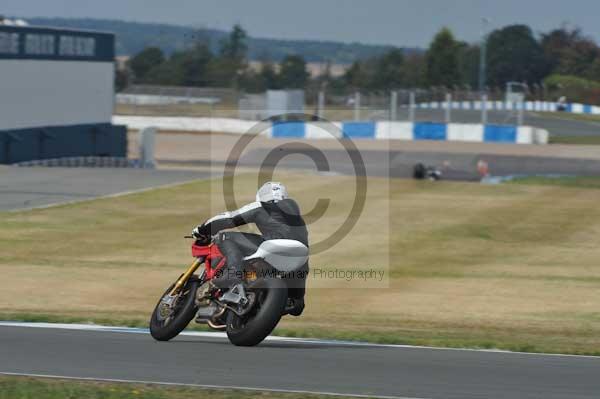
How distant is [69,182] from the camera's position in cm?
2831

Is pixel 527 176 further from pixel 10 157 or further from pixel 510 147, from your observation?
pixel 10 157

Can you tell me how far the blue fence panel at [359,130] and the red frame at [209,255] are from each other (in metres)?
40.1

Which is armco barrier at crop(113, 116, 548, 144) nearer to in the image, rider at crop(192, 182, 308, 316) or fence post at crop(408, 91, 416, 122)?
fence post at crop(408, 91, 416, 122)

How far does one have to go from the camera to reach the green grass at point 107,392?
7382mm

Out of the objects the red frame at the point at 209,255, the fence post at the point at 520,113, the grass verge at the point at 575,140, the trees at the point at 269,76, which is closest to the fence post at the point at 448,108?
the fence post at the point at 520,113

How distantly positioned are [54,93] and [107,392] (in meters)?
29.1

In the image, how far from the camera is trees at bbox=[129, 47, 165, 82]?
9625 centimetres

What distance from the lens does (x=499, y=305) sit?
14016 millimetres

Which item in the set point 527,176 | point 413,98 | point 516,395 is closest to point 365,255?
point 516,395

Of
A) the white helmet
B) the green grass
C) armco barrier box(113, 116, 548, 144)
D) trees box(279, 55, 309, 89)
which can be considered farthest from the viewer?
trees box(279, 55, 309, 89)

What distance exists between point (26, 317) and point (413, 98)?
40.8 meters

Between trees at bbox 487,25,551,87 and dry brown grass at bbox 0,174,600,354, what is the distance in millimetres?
72215

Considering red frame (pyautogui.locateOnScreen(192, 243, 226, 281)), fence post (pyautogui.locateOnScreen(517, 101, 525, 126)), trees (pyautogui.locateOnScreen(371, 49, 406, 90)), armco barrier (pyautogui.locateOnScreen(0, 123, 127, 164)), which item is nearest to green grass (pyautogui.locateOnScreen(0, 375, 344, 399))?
red frame (pyautogui.locateOnScreen(192, 243, 226, 281))

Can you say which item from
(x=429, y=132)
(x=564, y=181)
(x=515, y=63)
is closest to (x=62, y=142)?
(x=564, y=181)
